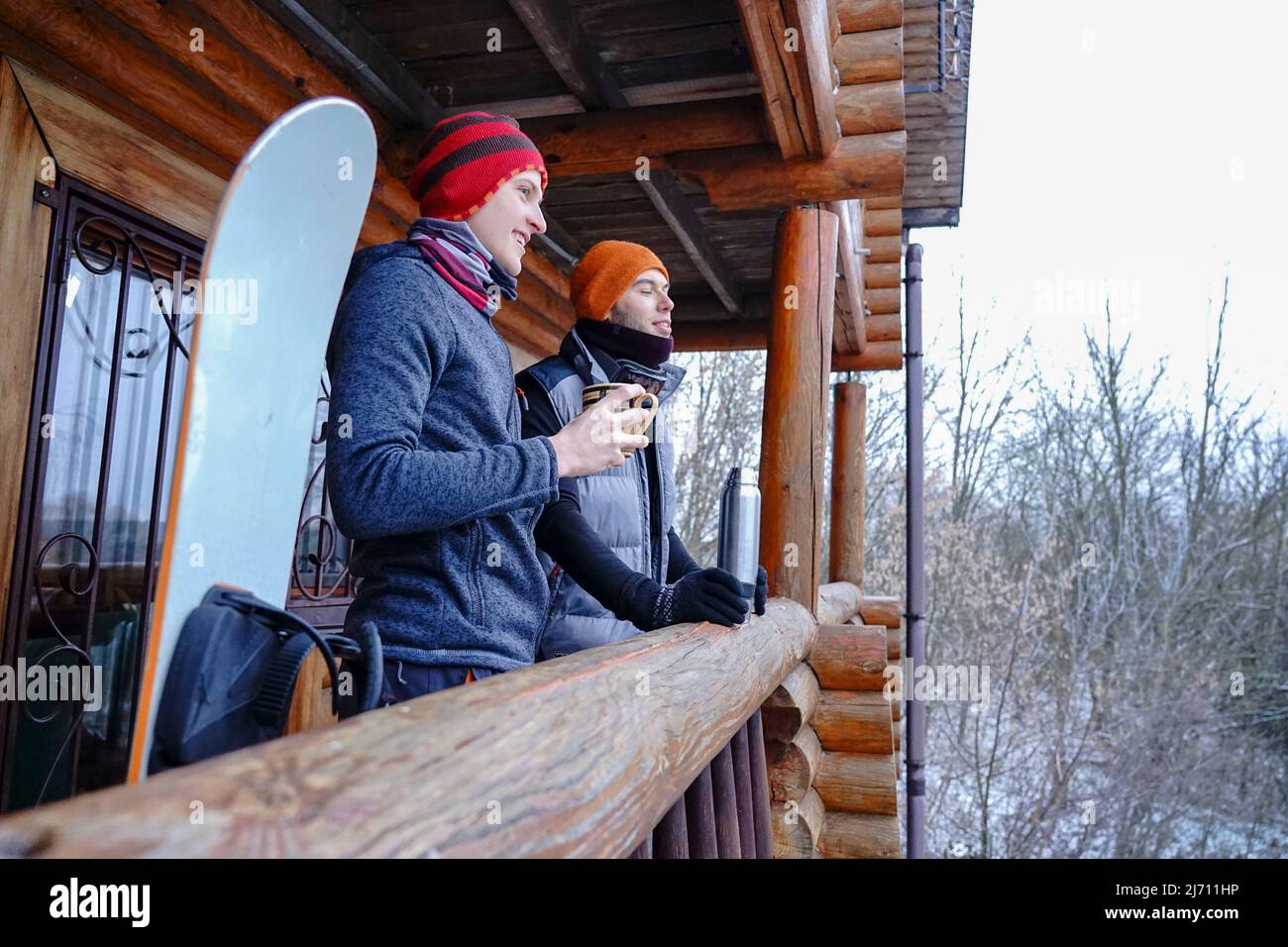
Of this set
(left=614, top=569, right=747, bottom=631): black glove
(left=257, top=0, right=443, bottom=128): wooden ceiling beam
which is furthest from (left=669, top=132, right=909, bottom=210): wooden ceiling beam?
(left=614, top=569, right=747, bottom=631): black glove

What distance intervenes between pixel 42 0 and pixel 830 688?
381 cm

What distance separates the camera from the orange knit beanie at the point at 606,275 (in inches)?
97.6

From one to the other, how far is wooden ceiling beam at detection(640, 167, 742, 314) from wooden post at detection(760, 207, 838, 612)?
2.34 feet

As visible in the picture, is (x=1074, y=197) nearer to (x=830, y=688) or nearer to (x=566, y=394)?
(x=830, y=688)

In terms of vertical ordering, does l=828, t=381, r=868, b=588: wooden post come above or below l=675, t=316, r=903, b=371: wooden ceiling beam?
below

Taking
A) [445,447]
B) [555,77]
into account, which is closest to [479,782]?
[445,447]

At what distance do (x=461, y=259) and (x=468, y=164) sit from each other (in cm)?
26

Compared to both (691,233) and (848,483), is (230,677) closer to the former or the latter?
(691,233)

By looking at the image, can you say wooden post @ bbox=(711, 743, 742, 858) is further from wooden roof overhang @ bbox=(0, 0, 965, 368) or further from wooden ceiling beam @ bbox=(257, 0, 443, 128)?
wooden ceiling beam @ bbox=(257, 0, 443, 128)

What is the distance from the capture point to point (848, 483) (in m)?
8.40

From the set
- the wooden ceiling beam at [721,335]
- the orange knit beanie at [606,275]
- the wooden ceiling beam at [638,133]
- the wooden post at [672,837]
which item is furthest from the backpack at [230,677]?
the wooden ceiling beam at [721,335]

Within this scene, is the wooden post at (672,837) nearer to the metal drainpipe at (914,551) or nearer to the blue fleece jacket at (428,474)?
the blue fleece jacket at (428,474)

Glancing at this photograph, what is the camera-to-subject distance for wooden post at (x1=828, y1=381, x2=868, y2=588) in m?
8.17
